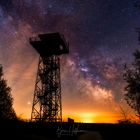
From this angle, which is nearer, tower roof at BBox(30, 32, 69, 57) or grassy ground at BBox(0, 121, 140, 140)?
grassy ground at BBox(0, 121, 140, 140)

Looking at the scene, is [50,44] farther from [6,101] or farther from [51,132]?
[51,132]

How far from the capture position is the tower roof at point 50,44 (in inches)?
1639

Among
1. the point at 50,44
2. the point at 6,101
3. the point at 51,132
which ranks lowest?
the point at 51,132

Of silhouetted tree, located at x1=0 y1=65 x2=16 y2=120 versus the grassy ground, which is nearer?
the grassy ground

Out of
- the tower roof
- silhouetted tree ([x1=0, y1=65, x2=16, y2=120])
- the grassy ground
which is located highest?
the tower roof

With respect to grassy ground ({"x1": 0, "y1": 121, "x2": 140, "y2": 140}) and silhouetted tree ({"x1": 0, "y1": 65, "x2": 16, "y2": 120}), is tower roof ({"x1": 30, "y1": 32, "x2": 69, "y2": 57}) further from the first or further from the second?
grassy ground ({"x1": 0, "y1": 121, "x2": 140, "y2": 140})

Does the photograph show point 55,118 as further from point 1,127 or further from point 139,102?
point 1,127

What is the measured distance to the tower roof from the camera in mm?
41625

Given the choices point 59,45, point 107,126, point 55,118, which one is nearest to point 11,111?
point 55,118

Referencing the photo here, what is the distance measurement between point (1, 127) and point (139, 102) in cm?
1271

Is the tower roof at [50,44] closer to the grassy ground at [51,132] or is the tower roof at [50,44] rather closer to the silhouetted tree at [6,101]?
the silhouetted tree at [6,101]

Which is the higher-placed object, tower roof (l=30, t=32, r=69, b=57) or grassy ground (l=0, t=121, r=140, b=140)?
tower roof (l=30, t=32, r=69, b=57)

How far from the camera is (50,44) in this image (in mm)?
42875

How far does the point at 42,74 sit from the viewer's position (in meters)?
41.8
